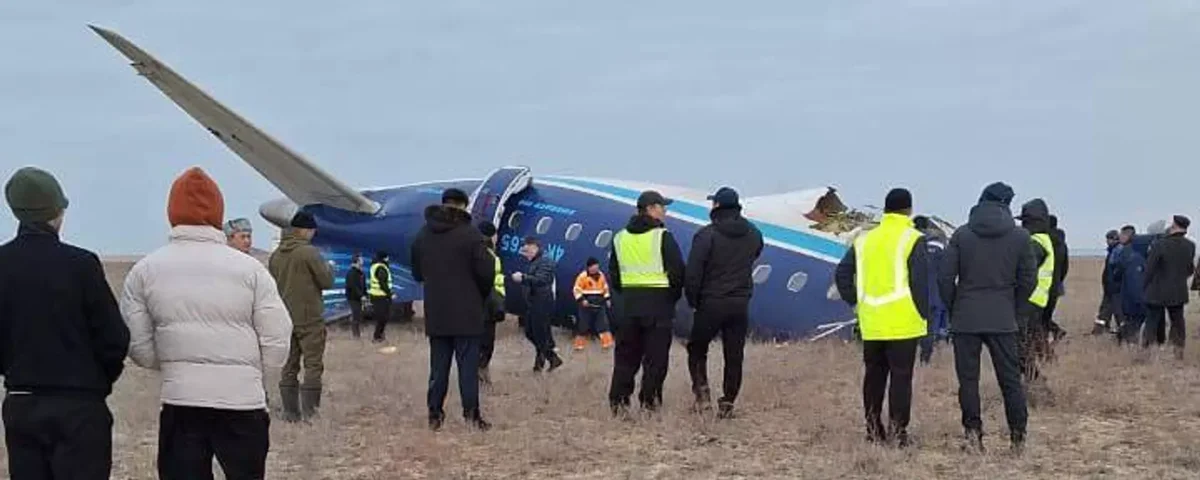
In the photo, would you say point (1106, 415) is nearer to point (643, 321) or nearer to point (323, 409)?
point (643, 321)

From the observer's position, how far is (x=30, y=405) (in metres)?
5.05

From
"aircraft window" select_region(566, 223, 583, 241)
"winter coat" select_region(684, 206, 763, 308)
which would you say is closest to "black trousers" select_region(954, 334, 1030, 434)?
"winter coat" select_region(684, 206, 763, 308)

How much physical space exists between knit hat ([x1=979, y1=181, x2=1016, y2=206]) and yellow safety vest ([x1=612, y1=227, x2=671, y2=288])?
95.5 inches

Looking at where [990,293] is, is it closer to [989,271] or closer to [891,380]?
[989,271]

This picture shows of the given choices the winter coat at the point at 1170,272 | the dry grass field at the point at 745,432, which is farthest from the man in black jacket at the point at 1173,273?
the dry grass field at the point at 745,432

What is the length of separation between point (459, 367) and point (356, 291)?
11.9m

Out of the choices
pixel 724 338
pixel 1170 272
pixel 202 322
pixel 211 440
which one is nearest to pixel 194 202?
pixel 202 322

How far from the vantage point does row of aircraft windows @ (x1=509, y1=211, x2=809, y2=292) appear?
1680 centimetres

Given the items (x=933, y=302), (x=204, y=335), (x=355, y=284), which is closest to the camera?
(x=204, y=335)

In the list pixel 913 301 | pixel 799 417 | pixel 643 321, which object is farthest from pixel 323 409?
pixel 913 301

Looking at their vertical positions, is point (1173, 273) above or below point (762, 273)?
above

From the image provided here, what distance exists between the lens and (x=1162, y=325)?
14.9 m

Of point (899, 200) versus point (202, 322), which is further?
point (899, 200)

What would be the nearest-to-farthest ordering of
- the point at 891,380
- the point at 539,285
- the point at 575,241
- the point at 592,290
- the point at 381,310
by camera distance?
the point at 891,380
the point at 539,285
the point at 592,290
the point at 575,241
the point at 381,310
